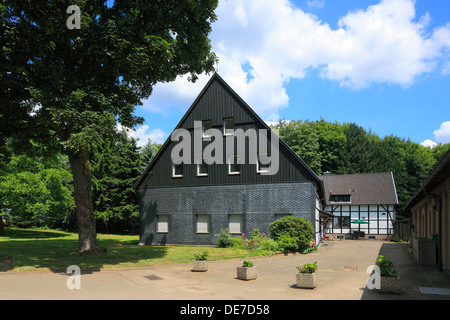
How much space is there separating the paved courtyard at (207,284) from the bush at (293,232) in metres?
5.57

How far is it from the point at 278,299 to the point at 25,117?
1297 cm

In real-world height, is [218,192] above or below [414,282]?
above

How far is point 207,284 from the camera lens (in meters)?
10.8

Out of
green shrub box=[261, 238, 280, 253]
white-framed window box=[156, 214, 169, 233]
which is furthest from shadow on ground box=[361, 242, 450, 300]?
white-framed window box=[156, 214, 169, 233]

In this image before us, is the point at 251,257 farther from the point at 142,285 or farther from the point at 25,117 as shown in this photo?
the point at 25,117

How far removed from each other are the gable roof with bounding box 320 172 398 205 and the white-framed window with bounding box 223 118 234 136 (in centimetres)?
2142

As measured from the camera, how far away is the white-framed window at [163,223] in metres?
25.1

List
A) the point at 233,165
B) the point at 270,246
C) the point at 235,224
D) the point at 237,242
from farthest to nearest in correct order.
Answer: the point at 233,165 → the point at 235,224 → the point at 237,242 → the point at 270,246

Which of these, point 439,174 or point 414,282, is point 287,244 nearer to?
point 414,282

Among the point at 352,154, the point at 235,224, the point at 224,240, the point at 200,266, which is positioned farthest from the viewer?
the point at 352,154

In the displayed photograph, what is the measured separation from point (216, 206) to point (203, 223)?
159 centimetres

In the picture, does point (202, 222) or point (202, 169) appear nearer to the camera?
point (202, 222)

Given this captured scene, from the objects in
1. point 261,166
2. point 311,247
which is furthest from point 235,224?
point 311,247
